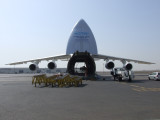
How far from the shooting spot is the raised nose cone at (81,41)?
35469mm

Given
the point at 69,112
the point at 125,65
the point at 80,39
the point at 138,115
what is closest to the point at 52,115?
the point at 69,112

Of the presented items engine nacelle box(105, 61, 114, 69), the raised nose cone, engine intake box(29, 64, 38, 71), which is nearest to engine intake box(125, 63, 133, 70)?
engine nacelle box(105, 61, 114, 69)

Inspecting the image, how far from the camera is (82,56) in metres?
28.9

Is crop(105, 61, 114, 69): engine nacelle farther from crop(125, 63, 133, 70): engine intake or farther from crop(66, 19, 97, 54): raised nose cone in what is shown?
crop(66, 19, 97, 54): raised nose cone

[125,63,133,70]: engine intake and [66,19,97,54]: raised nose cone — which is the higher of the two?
[66,19,97,54]: raised nose cone

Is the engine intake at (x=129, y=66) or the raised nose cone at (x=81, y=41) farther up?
the raised nose cone at (x=81, y=41)

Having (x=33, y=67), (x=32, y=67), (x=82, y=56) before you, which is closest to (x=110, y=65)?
(x=82, y=56)

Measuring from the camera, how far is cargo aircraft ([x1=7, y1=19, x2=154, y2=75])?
30.8 metres

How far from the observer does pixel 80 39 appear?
117 ft

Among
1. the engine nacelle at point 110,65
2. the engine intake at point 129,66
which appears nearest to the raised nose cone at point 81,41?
Result: the engine nacelle at point 110,65

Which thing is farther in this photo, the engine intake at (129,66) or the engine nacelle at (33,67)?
the engine nacelle at (33,67)

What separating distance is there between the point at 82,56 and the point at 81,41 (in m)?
7.06

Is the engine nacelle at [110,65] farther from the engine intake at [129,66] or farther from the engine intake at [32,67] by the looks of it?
the engine intake at [32,67]

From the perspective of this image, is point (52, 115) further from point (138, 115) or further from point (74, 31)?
point (74, 31)
